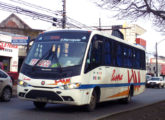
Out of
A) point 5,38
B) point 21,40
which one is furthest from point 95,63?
point 5,38

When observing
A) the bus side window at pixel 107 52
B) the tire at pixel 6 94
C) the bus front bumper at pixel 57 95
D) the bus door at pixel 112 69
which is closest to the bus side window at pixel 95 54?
the bus side window at pixel 107 52

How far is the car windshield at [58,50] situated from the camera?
34.1 ft

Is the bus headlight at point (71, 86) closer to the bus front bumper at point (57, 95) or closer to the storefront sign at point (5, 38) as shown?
the bus front bumper at point (57, 95)

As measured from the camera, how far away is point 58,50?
1066 centimetres

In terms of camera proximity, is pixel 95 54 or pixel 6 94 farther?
pixel 6 94

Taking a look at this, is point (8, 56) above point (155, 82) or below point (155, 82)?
above

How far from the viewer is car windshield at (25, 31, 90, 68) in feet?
34.1

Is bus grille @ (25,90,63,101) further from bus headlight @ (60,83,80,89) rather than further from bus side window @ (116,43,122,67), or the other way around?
bus side window @ (116,43,122,67)

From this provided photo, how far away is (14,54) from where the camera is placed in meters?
30.1

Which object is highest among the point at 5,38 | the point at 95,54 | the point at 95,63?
the point at 5,38

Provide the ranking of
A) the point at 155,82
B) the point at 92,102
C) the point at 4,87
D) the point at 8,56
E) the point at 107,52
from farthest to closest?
the point at 155,82
the point at 8,56
the point at 4,87
the point at 107,52
the point at 92,102

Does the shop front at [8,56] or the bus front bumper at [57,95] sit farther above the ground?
the shop front at [8,56]

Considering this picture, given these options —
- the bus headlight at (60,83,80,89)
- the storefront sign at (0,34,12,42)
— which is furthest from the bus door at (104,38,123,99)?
the storefront sign at (0,34,12,42)

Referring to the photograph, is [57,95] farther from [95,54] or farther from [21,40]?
[21,40]
